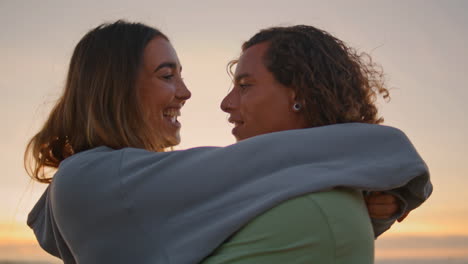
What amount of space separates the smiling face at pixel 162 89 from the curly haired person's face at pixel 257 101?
0.89ft

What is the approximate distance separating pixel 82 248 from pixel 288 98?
124 centimetres

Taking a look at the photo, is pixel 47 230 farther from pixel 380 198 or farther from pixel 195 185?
pixel 380 198

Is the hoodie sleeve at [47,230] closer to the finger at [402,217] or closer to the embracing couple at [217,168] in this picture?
the embracing couple at [217,168]

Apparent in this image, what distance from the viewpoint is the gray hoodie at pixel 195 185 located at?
2.17 metres

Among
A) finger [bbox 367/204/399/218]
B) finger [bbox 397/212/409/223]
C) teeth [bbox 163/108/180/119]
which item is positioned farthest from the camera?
teeth [bbox 163/108/180/119]

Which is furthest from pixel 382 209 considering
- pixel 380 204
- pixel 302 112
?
pixel 302 112

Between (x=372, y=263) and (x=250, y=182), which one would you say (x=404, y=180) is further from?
(x=250, y=182)

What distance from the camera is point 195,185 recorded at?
2227 mm

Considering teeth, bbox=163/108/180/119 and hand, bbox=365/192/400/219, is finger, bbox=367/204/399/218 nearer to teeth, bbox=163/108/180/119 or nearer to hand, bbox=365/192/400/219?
hand, bbox=365/192/400/219

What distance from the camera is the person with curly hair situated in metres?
2.11

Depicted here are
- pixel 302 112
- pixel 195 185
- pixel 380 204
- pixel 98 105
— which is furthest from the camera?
pixel 302 112

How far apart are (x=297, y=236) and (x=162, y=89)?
3.96 feet

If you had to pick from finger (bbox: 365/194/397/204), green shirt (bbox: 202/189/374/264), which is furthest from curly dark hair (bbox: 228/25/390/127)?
green shirt (bbox: 202/189/374/264)

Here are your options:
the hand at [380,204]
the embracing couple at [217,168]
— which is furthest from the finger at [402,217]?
the hand at [380,204]
